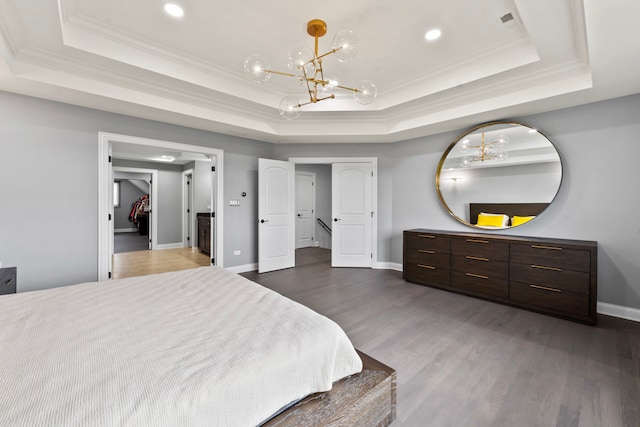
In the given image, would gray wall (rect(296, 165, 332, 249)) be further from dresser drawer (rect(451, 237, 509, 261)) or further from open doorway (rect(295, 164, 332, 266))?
dresser drawer (rect(451, 237, 509, 261))

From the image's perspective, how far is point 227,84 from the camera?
11.5 feet

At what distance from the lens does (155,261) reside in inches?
230

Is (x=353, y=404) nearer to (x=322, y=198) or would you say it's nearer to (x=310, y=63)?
(x=310, y=63)

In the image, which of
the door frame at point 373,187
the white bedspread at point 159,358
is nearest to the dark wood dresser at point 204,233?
the door frame at point 373,187

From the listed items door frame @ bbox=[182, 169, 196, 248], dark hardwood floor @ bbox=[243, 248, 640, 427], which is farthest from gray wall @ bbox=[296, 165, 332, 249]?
dark hardwood floor @ bbox=[243, 248, 640, 427]

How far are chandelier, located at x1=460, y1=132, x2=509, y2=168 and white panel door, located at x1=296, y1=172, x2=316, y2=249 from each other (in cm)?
438

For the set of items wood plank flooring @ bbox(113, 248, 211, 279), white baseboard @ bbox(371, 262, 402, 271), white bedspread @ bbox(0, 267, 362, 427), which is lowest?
wood plank flooring @ bbox(113, 248, 211, 279)

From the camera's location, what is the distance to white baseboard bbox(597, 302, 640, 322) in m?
2.92

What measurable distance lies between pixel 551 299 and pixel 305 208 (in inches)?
223

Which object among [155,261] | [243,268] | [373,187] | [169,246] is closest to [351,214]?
[373,187]

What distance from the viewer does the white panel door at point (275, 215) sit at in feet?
16.0

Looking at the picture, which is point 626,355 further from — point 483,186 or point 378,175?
point 378,175

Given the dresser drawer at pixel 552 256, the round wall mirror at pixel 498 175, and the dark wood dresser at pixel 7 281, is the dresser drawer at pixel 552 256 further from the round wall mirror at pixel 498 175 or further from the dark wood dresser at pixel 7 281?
the dark wood dresser at pixel 7 281

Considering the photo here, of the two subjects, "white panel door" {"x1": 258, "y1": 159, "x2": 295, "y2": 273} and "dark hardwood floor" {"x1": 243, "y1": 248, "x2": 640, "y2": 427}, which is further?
"white panel door" {"x1": 258, "y1": 159, "x2": 295, "y2": 273}
